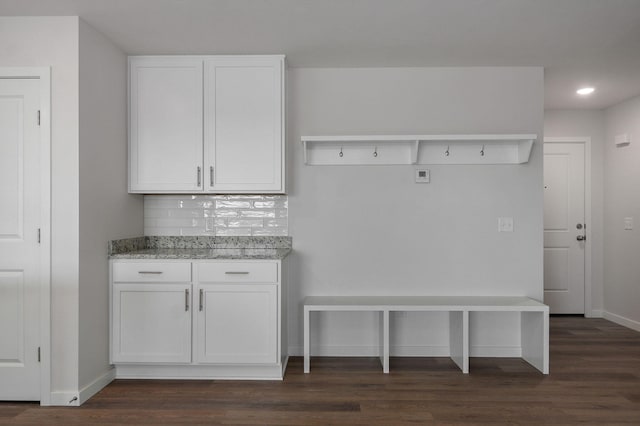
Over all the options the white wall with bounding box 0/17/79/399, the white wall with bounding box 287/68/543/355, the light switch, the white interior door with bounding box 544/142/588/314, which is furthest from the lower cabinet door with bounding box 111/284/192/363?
the white interior door with bounding box 544/142/588/314

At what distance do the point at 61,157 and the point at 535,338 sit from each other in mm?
3506

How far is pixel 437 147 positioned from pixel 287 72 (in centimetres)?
136

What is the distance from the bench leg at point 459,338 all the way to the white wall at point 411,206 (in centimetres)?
12

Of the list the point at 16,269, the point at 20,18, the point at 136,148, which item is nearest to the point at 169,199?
the point at 136,148

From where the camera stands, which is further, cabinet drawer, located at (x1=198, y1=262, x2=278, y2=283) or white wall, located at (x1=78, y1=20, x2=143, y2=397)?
cabinet drawer, located at (x1=198, y1=262, x2=278, y2=283)

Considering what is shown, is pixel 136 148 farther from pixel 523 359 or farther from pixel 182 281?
pixel 523 359

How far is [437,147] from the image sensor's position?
4.09 m

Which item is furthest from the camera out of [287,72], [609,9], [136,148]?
[287,72]

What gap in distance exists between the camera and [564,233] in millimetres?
5777

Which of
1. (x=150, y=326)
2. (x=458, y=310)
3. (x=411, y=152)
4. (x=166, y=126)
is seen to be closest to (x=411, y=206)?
(x=411, y=152)

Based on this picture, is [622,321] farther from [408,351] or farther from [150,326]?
[150,326]

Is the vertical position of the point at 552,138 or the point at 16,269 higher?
the point at 552,138

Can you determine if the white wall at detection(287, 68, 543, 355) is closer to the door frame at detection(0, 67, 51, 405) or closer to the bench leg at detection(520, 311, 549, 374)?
the bench leg at detection(520, 311, 549, 374)

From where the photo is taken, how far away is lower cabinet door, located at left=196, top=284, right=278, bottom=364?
136 inches
